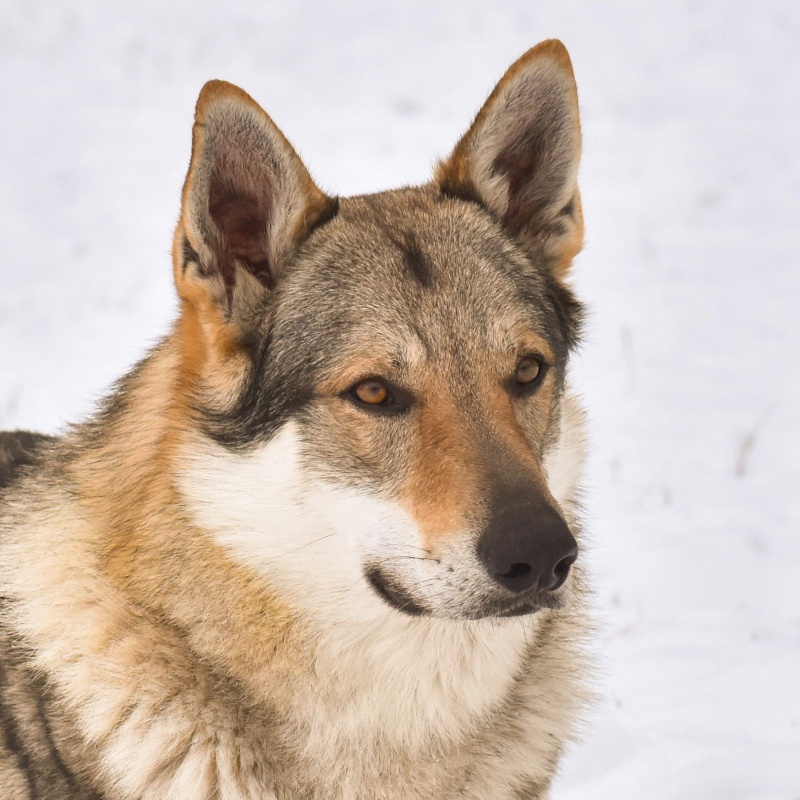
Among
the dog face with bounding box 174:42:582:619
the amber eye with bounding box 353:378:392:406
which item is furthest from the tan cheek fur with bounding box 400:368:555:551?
the amber eye with bounding box 353:378:392:406

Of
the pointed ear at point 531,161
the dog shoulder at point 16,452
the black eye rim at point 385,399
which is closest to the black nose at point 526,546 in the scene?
the black eye rim at point 385,399

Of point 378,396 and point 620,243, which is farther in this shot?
point 620,243

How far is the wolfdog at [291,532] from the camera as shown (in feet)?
9.71

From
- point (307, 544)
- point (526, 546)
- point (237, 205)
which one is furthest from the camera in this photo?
point (237, 205)

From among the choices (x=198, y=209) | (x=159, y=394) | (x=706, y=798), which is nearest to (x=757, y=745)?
(x=706, y=798)

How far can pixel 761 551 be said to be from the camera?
205 inches

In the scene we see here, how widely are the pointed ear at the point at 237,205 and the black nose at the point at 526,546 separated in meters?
0.96

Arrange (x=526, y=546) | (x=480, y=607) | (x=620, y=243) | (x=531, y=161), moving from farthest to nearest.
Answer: (x=620, y=243), (x=531, y=161), (x=480, y=607), (x=526, y=546)

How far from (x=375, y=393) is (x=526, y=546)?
63 cm

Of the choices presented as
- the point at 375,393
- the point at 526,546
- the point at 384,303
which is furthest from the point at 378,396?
the point at 526,546

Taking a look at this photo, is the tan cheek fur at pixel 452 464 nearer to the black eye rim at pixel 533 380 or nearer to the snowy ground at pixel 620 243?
the black eye rim at pixel 533 380

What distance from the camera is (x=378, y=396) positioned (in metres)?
3.05

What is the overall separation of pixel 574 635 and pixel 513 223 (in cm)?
132

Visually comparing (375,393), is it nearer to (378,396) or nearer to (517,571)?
(378,396)
